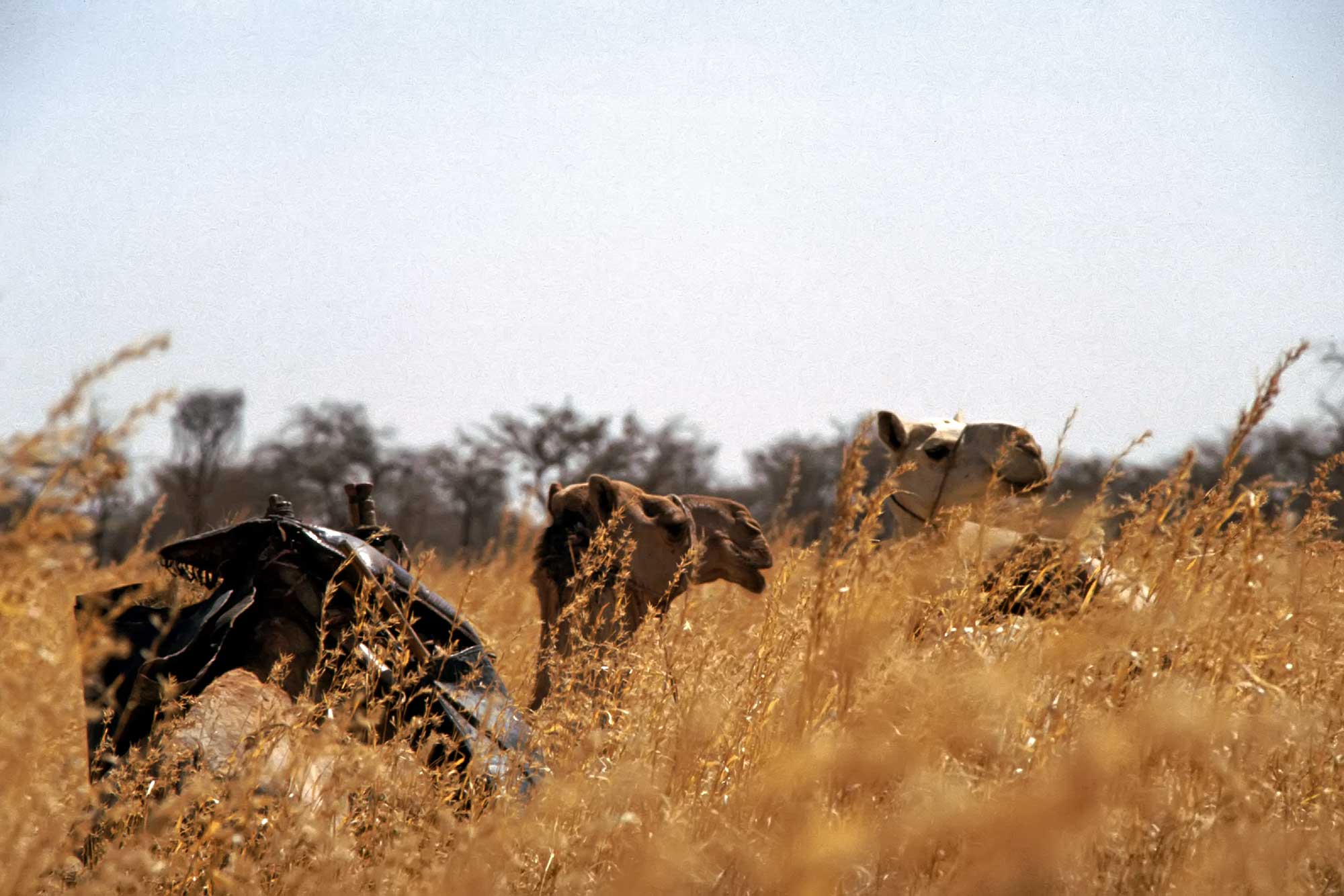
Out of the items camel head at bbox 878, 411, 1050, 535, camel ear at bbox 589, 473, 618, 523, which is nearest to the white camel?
camel head at bbox 878, 411, 1050, 535

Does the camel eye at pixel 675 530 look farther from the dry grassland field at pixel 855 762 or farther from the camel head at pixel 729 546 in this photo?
the dry grassland field at pixel 855 762

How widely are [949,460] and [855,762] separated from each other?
361 centimetres

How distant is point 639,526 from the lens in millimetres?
4555

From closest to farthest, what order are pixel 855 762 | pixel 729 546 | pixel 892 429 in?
pixel 855 762, pixel 729 546, pixel 892 429

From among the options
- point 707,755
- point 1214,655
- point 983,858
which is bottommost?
point 707,755

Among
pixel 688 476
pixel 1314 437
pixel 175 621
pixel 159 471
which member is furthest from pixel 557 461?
pixel 175 621

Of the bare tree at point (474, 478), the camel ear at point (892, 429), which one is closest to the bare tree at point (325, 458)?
the bare tree at point (474, 478)

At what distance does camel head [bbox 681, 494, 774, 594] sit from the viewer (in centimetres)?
499

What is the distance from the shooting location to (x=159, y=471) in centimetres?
2492

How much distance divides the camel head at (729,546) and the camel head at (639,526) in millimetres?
353

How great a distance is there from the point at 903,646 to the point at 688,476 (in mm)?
32132

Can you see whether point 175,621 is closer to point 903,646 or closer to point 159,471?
point 903,646

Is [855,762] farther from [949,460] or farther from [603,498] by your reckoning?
[949,460]

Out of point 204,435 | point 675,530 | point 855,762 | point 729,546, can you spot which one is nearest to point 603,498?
point 675,530
